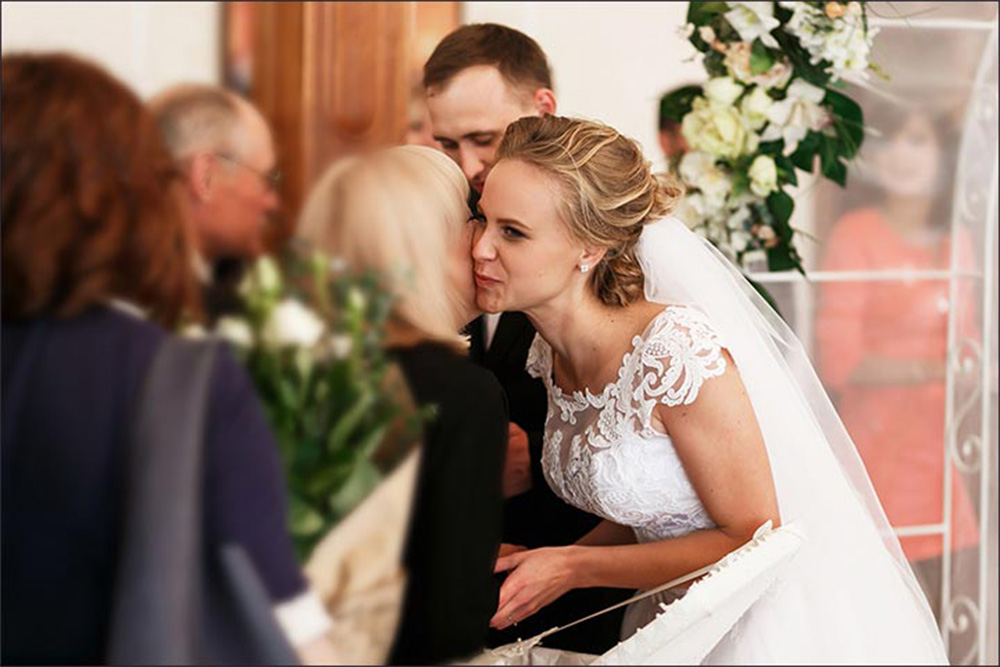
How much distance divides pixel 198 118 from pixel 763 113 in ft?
4.90

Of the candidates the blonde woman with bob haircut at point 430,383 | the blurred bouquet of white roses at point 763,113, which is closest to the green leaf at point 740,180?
the blurred bouquet of white roses at point 763,113

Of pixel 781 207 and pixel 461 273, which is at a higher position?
pixel 461 273

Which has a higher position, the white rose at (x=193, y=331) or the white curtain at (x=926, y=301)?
the white rose at (x=193, y=331)

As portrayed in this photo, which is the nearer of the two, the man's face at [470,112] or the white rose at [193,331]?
the white rose at [193,331]

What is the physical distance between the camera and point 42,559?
2.43ft

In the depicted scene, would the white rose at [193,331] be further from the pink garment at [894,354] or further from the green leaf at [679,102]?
the pink garment at [894,354]

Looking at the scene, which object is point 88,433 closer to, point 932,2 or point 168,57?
point 168,57

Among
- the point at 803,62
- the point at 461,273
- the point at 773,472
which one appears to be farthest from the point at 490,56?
the point at 461,273

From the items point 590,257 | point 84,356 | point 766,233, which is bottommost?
point 766,233

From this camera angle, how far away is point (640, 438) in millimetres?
1545

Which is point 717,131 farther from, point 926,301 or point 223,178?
point 223,178

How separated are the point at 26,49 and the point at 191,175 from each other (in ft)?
0.42

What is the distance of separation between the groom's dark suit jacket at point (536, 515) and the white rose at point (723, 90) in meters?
0.58

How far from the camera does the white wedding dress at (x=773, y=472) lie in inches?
53.9
